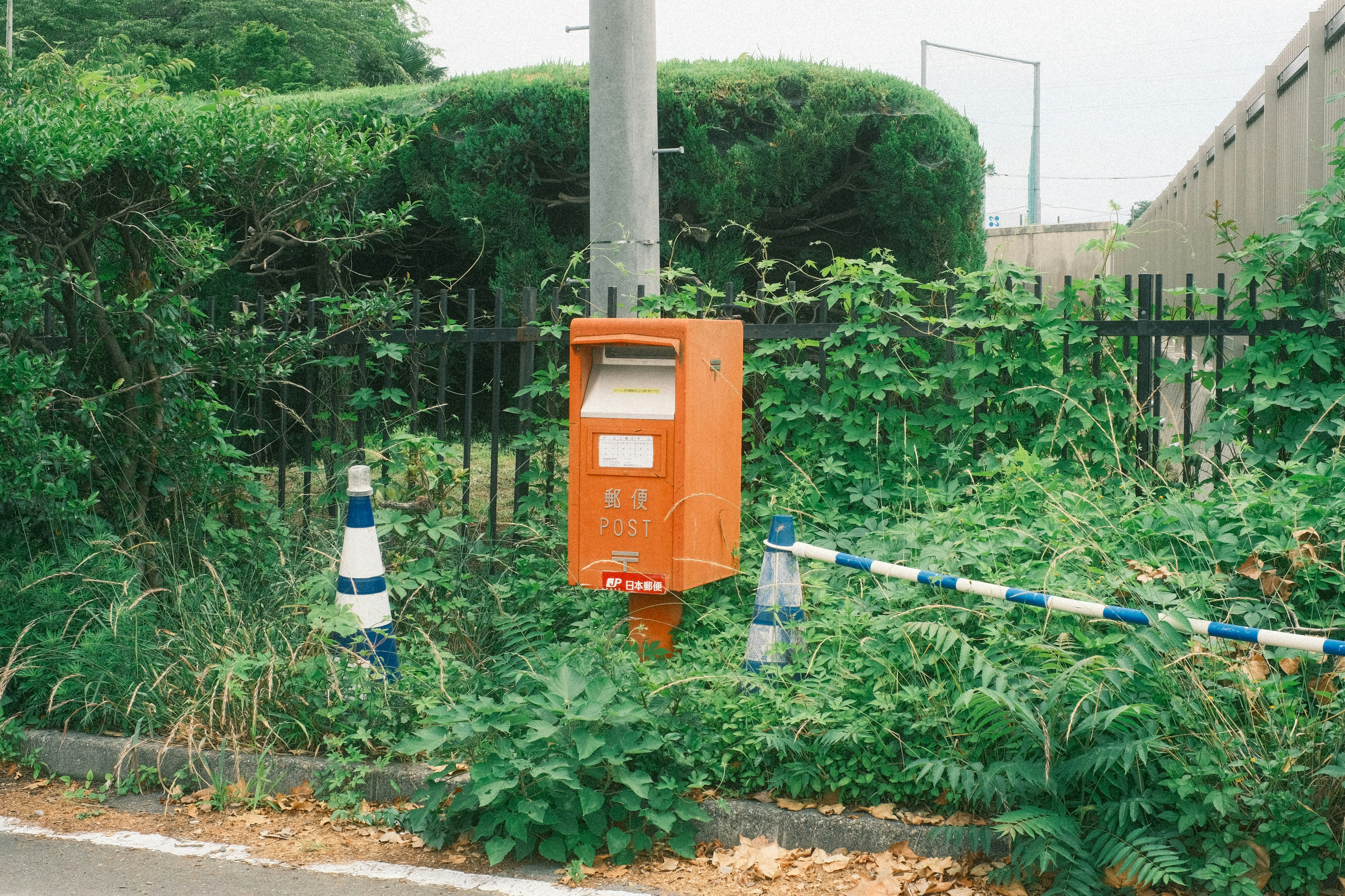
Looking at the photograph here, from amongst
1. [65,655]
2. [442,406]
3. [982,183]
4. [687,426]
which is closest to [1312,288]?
[687,426]

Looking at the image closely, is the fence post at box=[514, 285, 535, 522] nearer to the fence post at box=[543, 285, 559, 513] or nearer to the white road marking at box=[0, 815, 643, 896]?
the fence post at box=[543, 285, 559, 513]

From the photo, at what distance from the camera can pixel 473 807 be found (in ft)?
11.6

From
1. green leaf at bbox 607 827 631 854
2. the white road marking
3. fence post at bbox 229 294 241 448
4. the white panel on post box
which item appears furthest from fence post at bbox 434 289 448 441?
green leaf at bbox 607 827 631 854

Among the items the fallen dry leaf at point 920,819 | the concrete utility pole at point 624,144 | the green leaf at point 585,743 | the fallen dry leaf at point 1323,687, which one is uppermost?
the concrete utility pole at point 624,144

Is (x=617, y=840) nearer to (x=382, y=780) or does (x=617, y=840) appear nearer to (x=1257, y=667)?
(x=382, y=780)

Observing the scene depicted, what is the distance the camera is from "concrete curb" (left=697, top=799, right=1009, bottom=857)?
3430 millimetres

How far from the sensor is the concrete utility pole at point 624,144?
5379 mm

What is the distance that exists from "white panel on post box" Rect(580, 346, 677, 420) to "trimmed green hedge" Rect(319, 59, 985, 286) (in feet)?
15.9

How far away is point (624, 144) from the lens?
17.8 ft

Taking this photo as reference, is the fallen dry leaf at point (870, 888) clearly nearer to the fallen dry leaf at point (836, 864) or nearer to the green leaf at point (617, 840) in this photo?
the fallen dry leaf at point (836, 864)

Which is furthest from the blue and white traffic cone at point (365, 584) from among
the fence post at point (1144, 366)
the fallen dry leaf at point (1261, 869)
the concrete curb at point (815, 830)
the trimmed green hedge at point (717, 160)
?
the trimmed green hedge at point (717, 160)

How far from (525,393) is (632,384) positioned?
1.13 m

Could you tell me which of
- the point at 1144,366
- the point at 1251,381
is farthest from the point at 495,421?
the point at 1251,381

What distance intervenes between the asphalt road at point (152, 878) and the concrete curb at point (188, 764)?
1.45 feet
